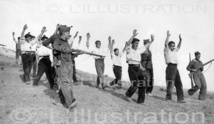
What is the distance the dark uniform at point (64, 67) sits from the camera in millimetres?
8180

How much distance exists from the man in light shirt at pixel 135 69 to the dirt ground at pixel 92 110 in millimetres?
463

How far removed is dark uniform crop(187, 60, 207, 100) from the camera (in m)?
12.3

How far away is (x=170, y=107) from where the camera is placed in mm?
9773

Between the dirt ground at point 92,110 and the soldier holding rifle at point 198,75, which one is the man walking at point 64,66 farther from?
the soldier holding rifle at point 198,75

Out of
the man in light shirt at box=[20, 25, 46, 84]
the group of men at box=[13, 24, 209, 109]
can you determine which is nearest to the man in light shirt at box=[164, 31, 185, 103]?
the group of men at box=[13, 24, 209, 109]

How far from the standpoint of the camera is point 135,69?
31.6 feet

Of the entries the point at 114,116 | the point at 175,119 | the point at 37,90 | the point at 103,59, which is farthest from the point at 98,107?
the point at 103,59

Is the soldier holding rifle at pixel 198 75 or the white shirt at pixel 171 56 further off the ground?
the white shirt at pixel 171 56

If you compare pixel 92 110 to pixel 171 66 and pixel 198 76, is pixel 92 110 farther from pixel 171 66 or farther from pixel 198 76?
pixel 198 76

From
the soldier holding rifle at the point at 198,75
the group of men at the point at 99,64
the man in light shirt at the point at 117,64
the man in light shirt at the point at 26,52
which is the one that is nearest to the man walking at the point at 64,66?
the group of men at the point at 99,64

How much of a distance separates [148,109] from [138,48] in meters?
1.99

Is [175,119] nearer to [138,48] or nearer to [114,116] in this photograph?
[114,116]

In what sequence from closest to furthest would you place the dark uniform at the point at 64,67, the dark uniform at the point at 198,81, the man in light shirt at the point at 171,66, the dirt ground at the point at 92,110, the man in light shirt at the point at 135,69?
1. the dirt ground at the point at 92,110
2. the dark uniform at the point at 64,67
3. the man in light shirt at the point at 135,69
4. the man in light shirt at the point at 171,66
5. the dark uniform at the point at 198,81

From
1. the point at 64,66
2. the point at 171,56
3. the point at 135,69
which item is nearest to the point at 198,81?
the point at 171,56
